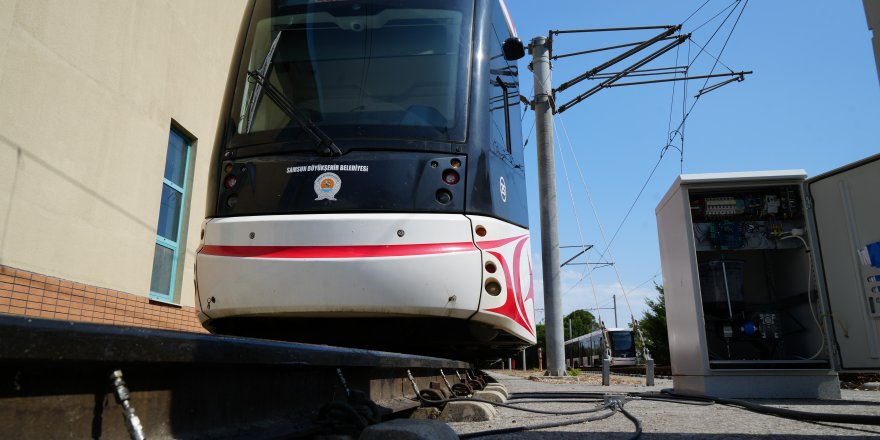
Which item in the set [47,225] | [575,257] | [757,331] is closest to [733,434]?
[757,331]

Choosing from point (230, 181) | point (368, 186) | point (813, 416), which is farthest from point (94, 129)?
point (813, 416)

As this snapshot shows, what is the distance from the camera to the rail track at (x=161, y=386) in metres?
1.08

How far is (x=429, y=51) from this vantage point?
439 cm

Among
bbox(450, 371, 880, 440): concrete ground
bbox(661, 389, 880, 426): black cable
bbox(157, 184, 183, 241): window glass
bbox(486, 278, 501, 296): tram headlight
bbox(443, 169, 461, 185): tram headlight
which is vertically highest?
bbox(157, 184, 183, 241): window glass

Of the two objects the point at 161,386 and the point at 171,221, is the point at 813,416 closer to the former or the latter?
the point at 161,386

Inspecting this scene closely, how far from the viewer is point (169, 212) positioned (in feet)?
29.3

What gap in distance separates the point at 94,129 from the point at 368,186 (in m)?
4.87

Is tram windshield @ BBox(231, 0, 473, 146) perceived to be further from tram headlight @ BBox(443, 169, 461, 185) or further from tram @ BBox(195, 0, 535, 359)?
tram headlight @ BBox(443, 169, 461, 185)

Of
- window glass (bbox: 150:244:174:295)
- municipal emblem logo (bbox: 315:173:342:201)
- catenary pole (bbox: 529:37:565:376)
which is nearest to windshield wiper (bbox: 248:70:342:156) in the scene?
municipal emblem logo (bbox: 315:173:342:201)

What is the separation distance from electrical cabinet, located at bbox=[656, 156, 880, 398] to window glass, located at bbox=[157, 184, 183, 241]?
677cm

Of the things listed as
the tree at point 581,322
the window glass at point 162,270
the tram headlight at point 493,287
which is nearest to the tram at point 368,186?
the tram headlight at point 493,287

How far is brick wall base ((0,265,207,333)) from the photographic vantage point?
224 inches

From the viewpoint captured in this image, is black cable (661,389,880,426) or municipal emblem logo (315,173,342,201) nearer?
black cable (661,389,880,426)

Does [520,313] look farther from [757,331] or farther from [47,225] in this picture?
[47,225]
